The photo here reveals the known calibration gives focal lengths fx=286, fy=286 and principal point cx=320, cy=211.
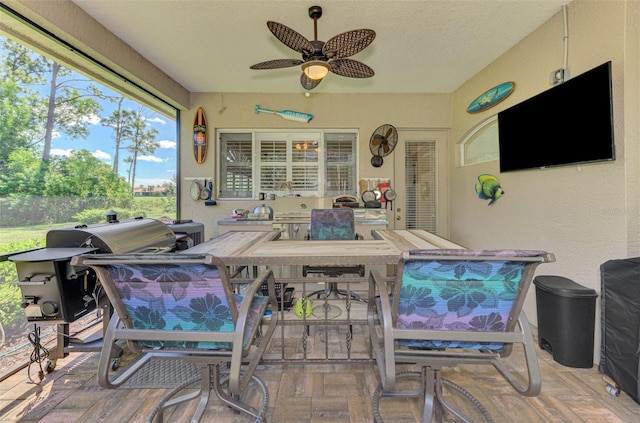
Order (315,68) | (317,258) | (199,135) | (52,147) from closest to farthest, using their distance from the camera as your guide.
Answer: (317,258)
(315,68)
(52,147)
(199,135)

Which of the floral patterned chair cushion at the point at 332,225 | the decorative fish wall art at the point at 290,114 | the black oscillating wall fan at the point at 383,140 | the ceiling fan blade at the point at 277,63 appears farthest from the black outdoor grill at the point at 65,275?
the black oscillating wall fan at the point at 383,140

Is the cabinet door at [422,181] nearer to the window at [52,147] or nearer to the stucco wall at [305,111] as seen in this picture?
the stucco wall at [305,111]

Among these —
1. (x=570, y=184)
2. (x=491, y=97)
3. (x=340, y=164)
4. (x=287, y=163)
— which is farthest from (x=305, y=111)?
(x=570, y=184)

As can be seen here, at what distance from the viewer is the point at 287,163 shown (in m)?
4.39

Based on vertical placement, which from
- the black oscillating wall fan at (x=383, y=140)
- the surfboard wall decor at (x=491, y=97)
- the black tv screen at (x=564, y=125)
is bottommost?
the black tv screen at (x=564, y=125)

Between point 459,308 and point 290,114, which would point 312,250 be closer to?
point 459,308

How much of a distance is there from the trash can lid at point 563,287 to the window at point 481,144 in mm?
1588

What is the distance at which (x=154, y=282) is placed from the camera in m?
1.09

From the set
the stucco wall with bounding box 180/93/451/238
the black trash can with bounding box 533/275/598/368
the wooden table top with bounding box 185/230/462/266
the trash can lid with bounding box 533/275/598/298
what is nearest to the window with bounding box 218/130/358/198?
the stucco wall with bounding box 180/93/451/238

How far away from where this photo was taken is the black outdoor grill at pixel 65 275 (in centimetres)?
171

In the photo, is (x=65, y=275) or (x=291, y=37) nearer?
(x=65, y=275)

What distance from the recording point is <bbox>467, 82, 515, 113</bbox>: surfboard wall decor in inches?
119

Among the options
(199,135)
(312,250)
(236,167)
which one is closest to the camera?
(312,250)

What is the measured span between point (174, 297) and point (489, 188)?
11.2 feet
